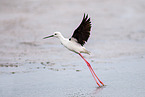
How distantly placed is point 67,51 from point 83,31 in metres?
4.59

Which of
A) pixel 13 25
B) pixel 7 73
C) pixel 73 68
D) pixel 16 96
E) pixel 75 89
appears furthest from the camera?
pixel 13 25

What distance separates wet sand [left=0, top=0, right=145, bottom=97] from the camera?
7.22 meters

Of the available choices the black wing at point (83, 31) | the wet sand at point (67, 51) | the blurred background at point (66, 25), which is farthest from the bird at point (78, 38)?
the blurred background at point (66, 25)

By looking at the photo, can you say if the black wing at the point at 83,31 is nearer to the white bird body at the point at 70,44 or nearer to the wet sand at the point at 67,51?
the white bird body at the point at 70,44

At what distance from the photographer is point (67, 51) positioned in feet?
40.2

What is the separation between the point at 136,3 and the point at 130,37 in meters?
5.51

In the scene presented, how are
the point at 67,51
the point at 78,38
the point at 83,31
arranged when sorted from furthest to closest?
the point at 67,51
the point at 78,38
the point at 83,31

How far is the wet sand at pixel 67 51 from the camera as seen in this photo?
23.7 ft

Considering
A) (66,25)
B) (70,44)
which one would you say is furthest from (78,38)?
(66,25)

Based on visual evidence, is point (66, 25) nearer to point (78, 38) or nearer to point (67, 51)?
point (67, 51)

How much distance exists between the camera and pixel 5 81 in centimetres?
793

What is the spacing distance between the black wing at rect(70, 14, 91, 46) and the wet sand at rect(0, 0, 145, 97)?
0.99m

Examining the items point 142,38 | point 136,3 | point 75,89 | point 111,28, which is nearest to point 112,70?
point 75,89

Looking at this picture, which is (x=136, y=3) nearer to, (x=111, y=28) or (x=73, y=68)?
(x=111, y=28)
